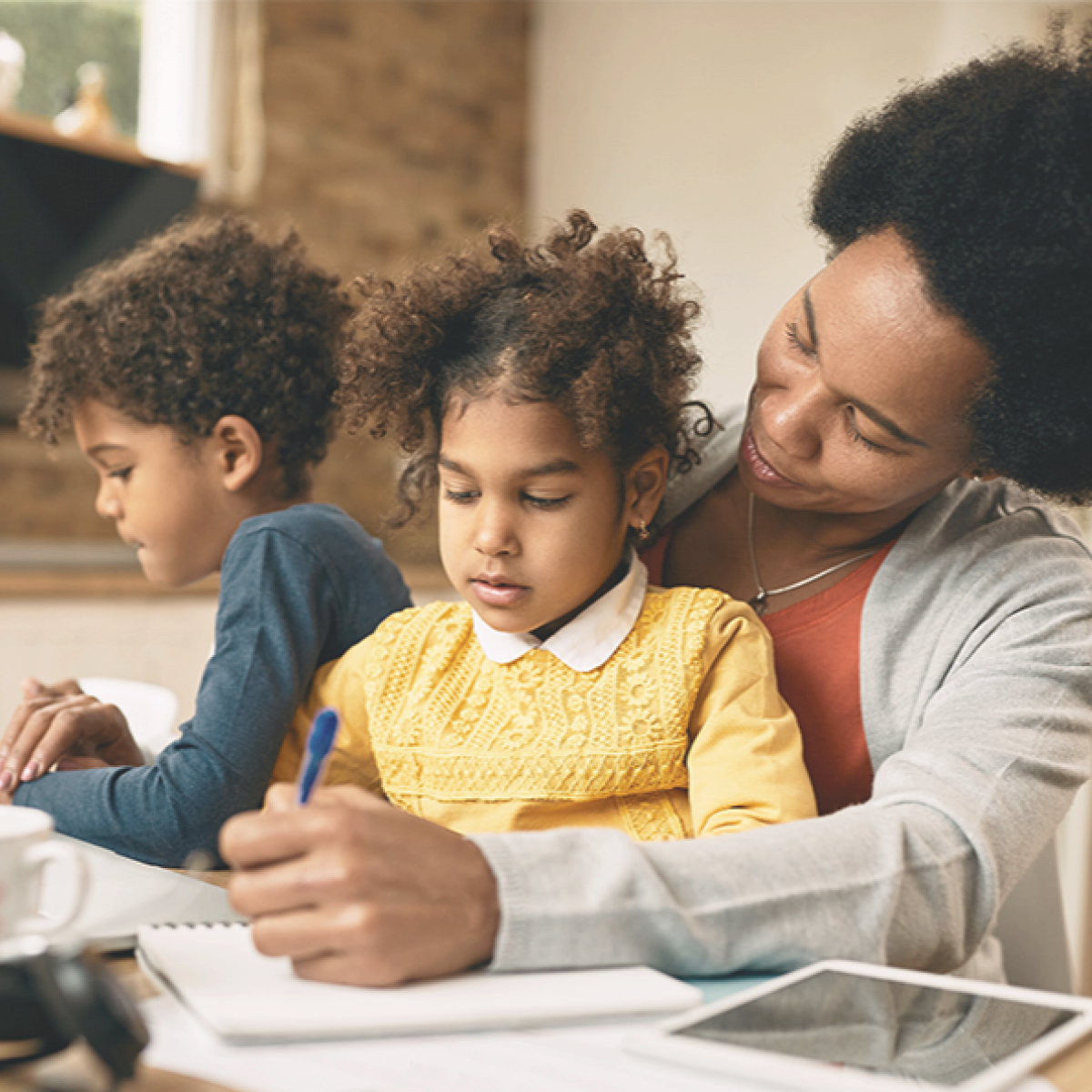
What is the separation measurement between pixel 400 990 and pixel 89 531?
128 inches

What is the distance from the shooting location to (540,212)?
4.63 meters

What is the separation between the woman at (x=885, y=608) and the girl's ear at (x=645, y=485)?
3.2 inches

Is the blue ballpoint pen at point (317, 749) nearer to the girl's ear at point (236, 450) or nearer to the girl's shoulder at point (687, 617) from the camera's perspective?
the girl's shoulder at point (687, 617)

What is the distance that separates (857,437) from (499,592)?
323mm

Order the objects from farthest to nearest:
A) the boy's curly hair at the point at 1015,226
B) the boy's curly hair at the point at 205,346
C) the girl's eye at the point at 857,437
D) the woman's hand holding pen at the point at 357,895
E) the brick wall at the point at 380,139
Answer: the brick wall at the point at 380,139, the boy's curly hair at the point at 205,346, the girl's eye at the point at 857,437, the boy's curly hair at the point at 1015,226, the woman's hand holding pen at the point at 357,895

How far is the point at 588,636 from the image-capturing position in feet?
3.37

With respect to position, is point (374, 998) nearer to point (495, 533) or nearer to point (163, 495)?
point (495, 533)

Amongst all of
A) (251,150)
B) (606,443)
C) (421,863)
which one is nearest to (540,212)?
(251,150)

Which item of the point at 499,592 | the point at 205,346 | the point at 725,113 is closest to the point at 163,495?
the point at 205,346

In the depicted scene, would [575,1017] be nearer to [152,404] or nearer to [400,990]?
[400,990]

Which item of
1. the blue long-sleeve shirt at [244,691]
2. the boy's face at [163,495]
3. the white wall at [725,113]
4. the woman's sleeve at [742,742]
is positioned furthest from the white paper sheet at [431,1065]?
the white wall at [725,113]

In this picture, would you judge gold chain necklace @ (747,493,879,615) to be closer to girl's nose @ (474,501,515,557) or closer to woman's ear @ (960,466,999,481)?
woman's ear @ (960,466,999,481)

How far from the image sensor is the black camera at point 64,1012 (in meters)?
0.49

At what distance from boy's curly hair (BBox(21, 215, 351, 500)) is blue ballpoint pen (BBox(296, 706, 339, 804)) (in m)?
0.76
